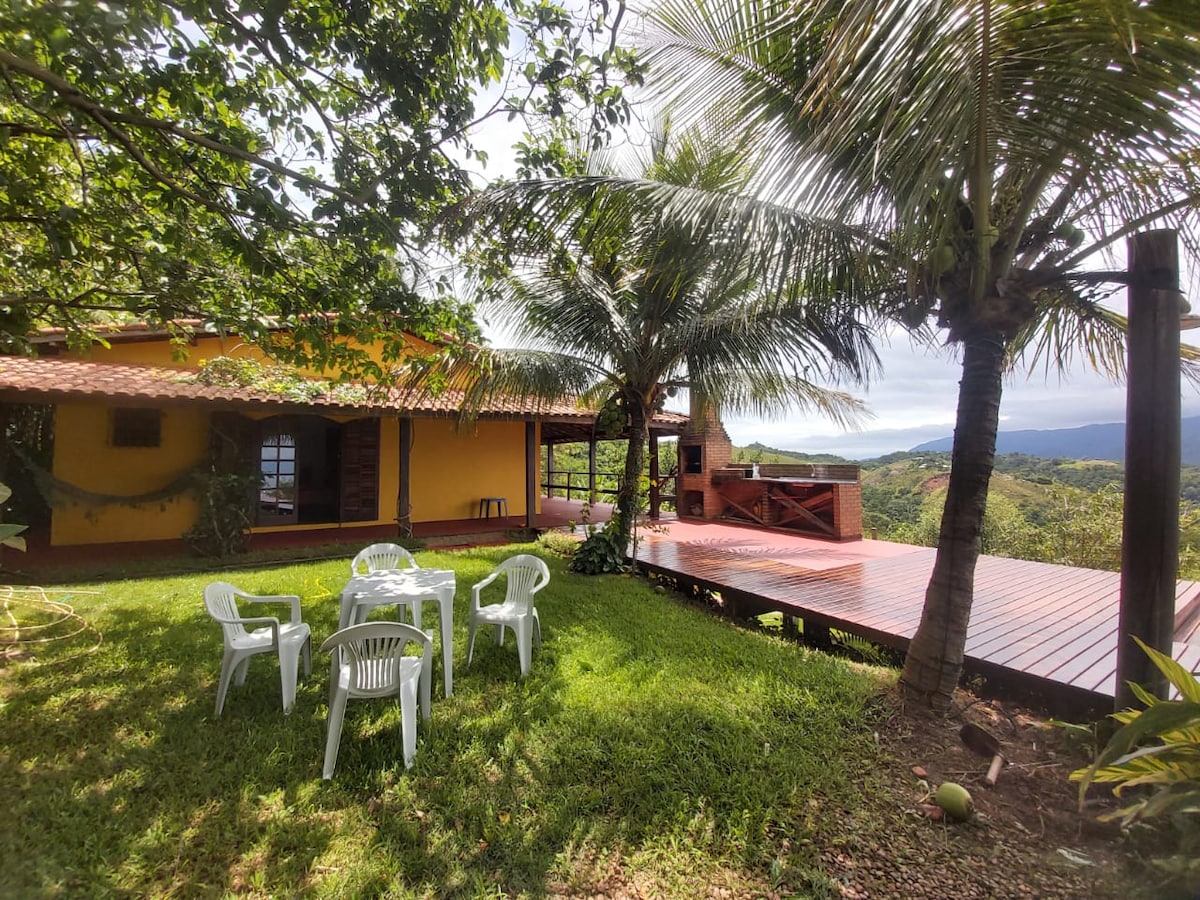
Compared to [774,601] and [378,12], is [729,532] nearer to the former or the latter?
[774,601]

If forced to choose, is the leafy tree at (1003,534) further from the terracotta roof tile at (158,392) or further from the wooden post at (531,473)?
the terracotta roof tile at (158,392)

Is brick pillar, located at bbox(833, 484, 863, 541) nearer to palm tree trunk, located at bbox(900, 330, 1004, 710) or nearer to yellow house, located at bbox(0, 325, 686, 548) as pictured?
yellow house, located at bbox(0, 325, 686, 548)

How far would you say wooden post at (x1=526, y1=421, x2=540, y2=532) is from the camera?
10.8 meters

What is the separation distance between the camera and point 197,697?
11.7 ft

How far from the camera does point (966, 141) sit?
7.82ft

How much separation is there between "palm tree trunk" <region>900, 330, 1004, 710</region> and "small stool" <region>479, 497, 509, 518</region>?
9.62 metres

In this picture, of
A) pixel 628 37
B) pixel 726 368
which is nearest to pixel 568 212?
pixel 628 37

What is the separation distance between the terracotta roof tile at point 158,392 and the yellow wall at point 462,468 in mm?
1877

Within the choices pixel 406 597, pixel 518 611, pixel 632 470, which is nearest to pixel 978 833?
pixel 518 611

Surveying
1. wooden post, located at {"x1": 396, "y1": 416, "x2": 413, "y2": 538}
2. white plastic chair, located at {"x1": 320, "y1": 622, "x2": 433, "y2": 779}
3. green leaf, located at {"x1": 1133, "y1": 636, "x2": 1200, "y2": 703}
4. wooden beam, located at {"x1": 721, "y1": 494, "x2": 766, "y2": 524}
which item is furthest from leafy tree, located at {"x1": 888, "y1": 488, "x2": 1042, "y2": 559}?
wooden post, located at {"x1": 396, "y1": 416, "x2": 413, "y2": 538}

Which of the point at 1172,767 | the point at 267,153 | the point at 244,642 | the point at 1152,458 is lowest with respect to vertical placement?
the point at 244,642

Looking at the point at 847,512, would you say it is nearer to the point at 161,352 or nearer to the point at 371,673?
the point at 371,673

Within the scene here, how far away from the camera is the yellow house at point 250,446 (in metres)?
7.55

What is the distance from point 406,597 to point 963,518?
3.85m
